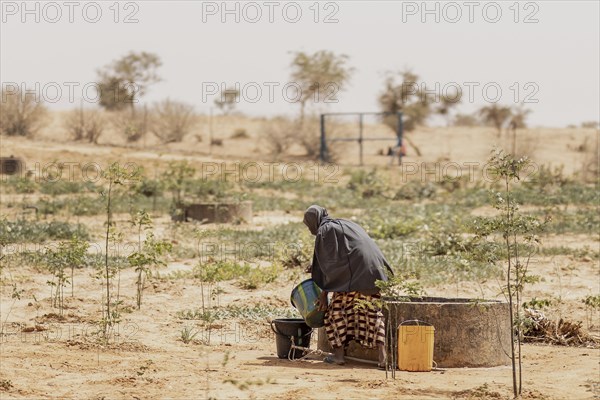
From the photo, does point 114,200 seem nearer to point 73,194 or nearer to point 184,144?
point 73,194

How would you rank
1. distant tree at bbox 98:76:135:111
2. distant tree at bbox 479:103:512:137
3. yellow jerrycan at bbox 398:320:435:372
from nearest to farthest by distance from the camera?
yellow jerrycan at bbox 398:320:435:372
distant tree at bbox 98:76:135:111
distant tree at bbox 479:103:512:137

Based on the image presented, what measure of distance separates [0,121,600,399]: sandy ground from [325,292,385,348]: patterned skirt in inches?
9.2

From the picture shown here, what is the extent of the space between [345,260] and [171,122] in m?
33.4

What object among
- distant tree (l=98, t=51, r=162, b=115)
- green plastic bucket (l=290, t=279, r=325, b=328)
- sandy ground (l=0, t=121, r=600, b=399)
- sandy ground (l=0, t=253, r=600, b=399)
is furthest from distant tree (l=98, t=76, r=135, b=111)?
green plastic bucket (l=290, t=279, r=325, b=328)

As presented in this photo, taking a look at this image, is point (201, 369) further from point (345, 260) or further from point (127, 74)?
point (127, 74)

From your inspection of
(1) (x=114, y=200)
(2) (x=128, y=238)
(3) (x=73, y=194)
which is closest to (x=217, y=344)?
(2) (x=128, y=238)

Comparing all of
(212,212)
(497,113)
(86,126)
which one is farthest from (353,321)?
(497,113)

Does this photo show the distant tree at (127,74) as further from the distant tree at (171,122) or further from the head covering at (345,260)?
the head covering at (345,260)

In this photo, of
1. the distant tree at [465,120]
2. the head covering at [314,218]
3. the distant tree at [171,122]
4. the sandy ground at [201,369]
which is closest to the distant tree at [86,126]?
the distant tree at [171,122]

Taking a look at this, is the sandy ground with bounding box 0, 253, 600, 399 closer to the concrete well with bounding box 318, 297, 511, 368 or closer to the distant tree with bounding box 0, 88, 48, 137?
the concrete well with bounding box 318, 297, 511, 368

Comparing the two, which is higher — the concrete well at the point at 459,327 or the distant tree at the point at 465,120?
the distant tree at the point at 465,120

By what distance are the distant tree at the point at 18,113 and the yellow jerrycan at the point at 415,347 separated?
27.7m

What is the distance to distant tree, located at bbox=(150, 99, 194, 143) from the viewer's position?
135 feet

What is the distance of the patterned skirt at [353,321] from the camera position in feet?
28.8
